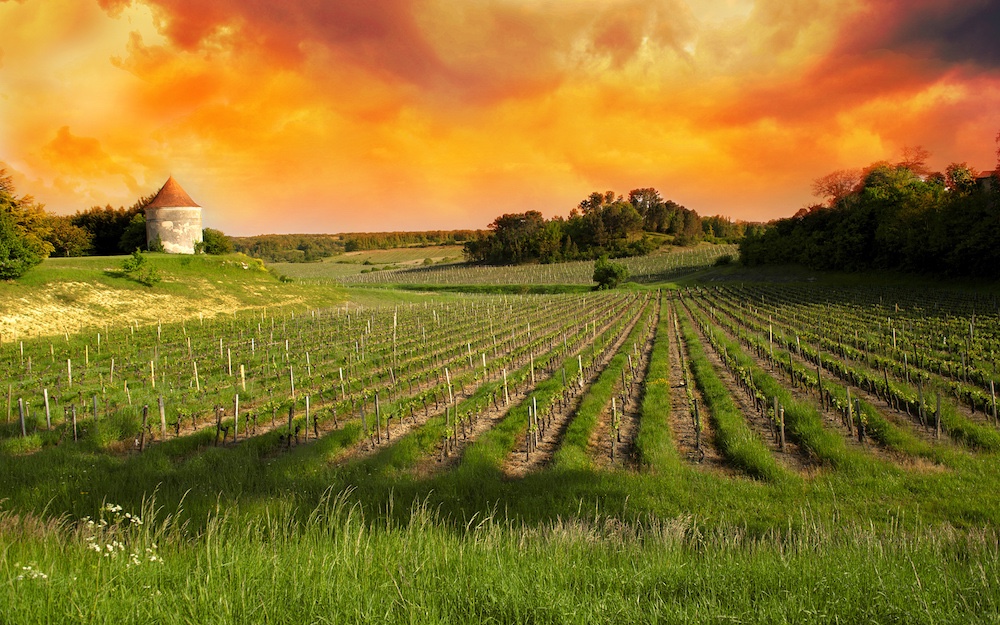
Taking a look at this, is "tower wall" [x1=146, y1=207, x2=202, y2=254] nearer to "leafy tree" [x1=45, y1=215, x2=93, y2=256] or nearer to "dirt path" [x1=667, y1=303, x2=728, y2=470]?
"leafy tree" [x1=45, y1=215, x2=93, y2=256]

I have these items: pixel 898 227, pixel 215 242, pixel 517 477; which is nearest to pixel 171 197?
pixel 215 242

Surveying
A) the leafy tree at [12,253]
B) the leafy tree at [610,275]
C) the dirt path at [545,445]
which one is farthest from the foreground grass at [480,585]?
the leafy tree at [610,275]

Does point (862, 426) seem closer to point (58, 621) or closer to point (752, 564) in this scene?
point (752, 564)

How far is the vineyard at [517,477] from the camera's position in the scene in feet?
12.4

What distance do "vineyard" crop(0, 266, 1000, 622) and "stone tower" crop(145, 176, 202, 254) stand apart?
3395 centimetres

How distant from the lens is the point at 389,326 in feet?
112

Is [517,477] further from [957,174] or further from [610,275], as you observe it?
[957,174]

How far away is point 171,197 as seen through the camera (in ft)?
192

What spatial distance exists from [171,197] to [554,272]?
66765 mm

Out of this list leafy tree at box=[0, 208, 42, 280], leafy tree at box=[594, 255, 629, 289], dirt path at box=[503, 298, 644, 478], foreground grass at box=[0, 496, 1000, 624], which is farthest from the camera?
leafy tree at box=[594, 255, 629, 289]

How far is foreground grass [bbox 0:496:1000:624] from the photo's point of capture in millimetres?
3379

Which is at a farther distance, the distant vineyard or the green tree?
the distant vineyard

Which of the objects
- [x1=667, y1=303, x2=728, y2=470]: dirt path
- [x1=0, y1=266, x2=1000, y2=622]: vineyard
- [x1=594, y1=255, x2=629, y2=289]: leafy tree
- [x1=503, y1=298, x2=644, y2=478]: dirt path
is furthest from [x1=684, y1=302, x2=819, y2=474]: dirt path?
[x1=594, y1=255, x2=629, y2=289]: leafy tree

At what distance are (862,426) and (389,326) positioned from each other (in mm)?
27331
